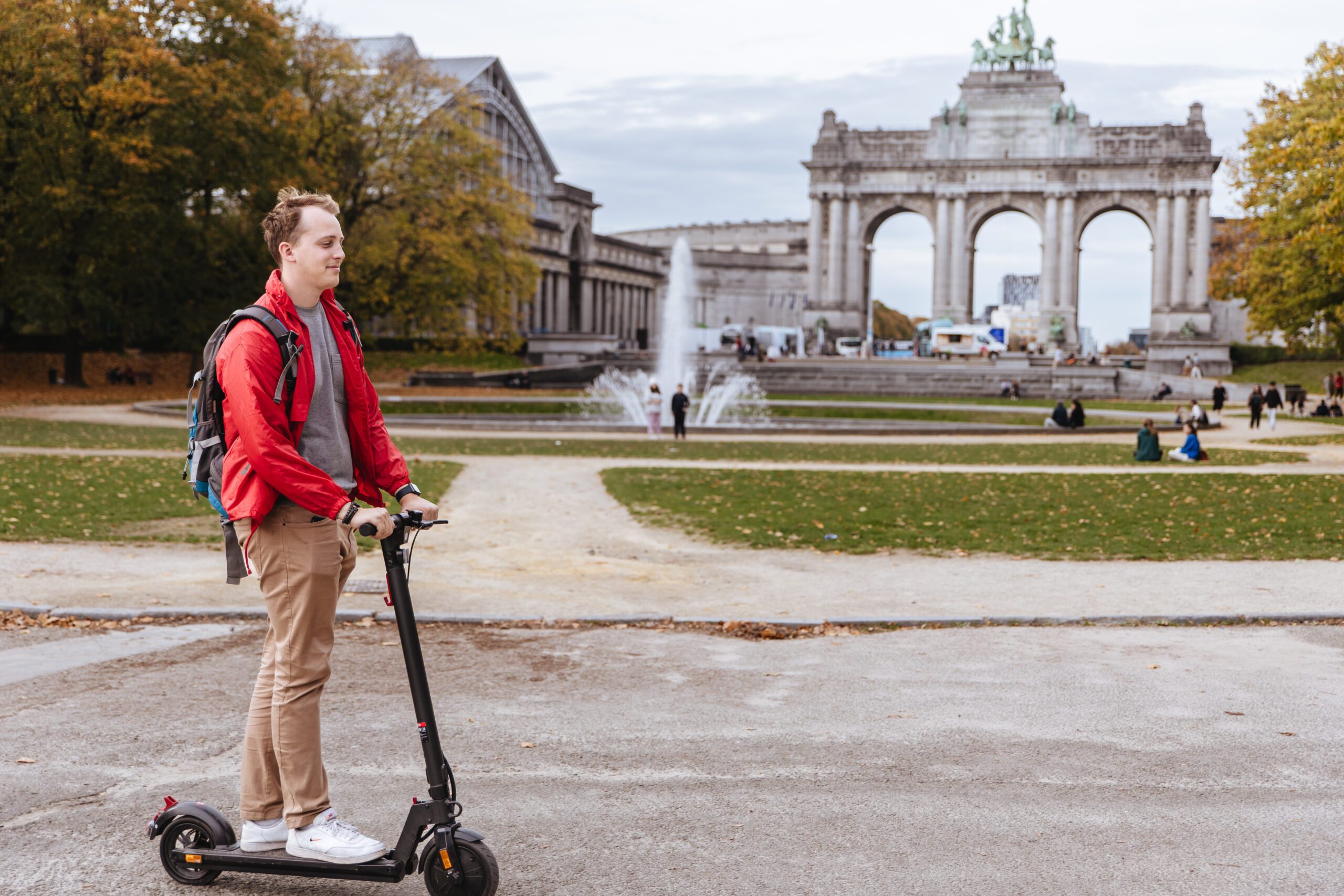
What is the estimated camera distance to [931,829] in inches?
205

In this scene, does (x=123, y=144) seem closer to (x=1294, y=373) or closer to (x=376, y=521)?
(x=376, y=521)

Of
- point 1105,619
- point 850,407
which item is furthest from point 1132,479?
point 850,407

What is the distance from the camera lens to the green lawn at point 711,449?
25.9 meters

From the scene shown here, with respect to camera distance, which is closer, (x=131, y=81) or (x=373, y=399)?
(x=373, y=399)

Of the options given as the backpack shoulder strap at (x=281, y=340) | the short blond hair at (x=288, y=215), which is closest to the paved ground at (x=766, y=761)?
the backpack shoulder strap at (x=281, y=340)

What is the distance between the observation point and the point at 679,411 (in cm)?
3134

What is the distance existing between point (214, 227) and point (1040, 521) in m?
39.3

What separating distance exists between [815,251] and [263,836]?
99.1m

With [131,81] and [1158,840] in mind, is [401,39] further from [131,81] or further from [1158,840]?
[1158,840]

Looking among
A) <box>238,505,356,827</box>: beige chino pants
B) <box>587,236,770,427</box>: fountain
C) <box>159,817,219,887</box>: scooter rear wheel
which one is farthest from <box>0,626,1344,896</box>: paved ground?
<box>587,236,770,427</box>: fountain

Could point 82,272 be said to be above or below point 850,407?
above

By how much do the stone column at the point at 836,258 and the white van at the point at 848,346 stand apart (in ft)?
19.3

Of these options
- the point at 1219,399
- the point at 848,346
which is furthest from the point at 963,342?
the point at 1219,399

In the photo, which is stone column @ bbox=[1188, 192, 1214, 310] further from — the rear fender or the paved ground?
the rear fender
